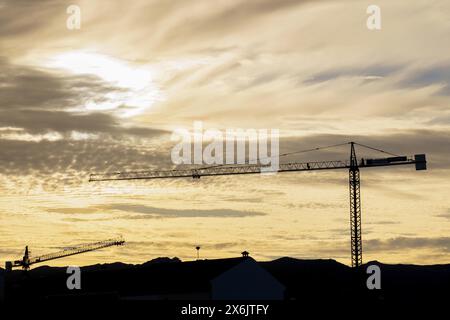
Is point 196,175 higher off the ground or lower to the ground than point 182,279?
higher

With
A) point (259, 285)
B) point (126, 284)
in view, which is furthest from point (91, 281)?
point (259, 285)

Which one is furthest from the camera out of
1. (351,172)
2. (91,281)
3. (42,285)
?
(351,172)
